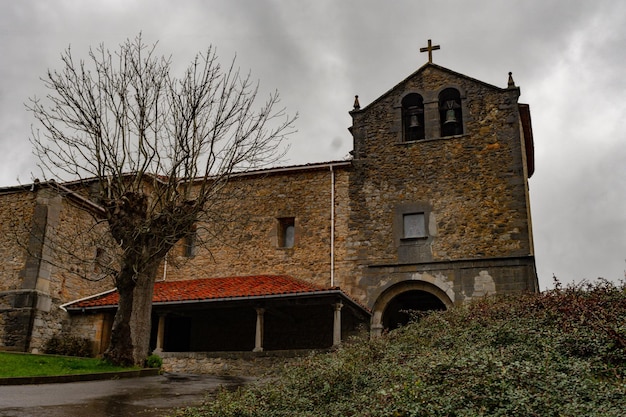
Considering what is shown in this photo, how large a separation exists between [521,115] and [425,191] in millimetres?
3874

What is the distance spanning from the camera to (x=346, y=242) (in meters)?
18.7

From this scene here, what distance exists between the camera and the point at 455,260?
1747 cm

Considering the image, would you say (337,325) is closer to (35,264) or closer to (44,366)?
(44,366)

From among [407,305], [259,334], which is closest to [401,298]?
[407,305]

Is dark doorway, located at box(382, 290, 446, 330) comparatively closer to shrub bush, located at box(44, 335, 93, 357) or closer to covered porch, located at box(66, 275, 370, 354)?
covered porch, located at box(66, 275, 370, 354)

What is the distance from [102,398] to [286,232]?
1116 cm

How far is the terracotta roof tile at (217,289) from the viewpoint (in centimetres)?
1641

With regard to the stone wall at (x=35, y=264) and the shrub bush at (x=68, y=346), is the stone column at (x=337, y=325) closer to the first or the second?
the stone wall at (x=35, y=264)

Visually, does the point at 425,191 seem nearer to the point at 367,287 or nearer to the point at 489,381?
the point at 367,287

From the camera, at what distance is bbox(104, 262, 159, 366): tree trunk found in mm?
12969

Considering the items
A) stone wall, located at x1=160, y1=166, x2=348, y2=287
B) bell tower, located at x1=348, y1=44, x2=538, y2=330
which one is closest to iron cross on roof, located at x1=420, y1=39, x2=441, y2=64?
bell tower, located at x1=348, y1=44, x2=538, y2=330

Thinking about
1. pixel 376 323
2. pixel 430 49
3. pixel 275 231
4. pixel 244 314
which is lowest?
pixel 376 323

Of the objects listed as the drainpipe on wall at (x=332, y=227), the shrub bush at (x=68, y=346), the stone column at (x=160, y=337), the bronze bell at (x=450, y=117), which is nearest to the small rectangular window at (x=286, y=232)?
the drainpipe on wall at (x=332, y=227)

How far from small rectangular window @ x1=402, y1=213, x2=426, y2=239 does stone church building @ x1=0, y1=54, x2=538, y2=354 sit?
0.13 ft
